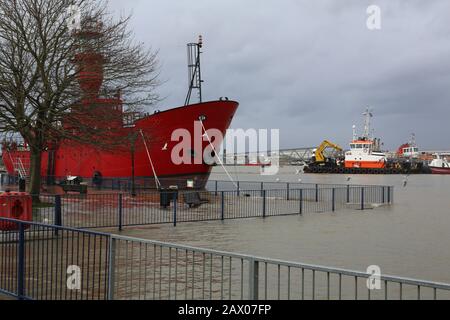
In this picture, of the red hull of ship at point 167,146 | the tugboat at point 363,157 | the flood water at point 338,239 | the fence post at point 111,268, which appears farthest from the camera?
the tugboat at point 363,157

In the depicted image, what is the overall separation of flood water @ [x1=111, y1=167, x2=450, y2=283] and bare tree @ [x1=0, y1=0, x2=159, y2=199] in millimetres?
5932

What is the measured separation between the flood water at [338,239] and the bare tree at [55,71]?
19.5ft

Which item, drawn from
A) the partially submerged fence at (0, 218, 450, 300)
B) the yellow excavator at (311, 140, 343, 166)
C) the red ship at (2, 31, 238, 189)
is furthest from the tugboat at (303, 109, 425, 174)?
the partially submerged fence at (0, 218, 450, 300)

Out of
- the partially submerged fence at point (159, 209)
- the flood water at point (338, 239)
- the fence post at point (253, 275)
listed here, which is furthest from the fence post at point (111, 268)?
the partially submerged fence at point (159, 209)

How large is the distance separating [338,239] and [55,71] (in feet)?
37.6

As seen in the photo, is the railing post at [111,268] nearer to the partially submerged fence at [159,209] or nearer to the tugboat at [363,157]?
the partially submerged fence at [159,209]

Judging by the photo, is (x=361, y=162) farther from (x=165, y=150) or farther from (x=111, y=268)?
(x=111, y=268)

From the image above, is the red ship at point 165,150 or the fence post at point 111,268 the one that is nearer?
the fence post at point 111,268

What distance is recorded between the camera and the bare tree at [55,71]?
1788cm

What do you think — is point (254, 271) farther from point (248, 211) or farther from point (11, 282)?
point (248, 211)

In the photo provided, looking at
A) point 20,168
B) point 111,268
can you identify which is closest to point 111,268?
point 111,268

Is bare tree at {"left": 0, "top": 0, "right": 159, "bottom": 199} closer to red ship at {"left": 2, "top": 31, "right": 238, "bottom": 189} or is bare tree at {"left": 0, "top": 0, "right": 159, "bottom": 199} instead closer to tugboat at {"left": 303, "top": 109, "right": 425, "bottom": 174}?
red ship at {"left": 2, "top": 31, "right": 238, "bottom": 189}

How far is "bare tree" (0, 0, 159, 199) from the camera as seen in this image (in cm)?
1788
